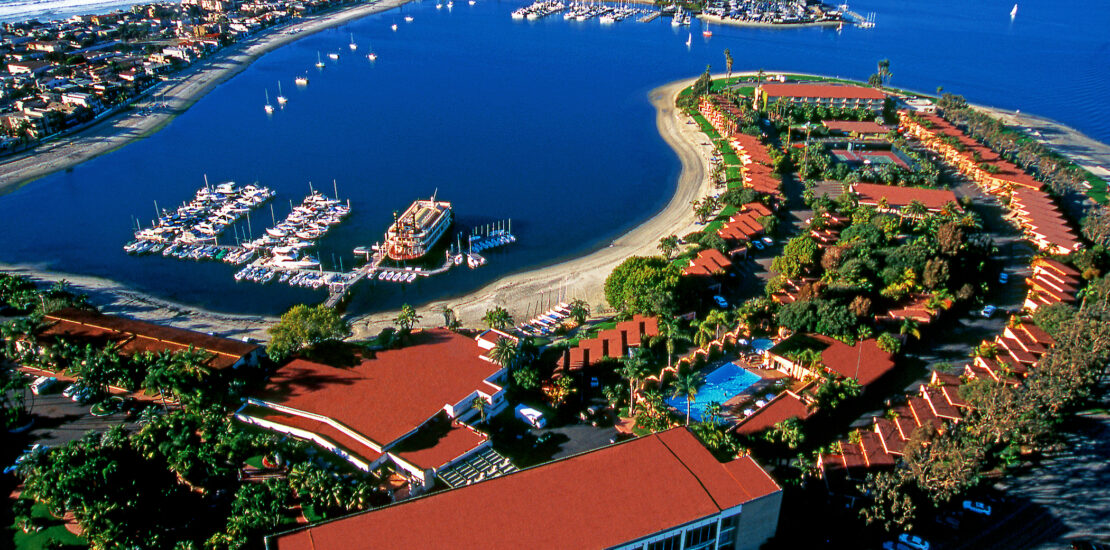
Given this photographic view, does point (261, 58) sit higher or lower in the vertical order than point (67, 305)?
higher

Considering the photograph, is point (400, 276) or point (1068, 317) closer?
point (1068, 317)

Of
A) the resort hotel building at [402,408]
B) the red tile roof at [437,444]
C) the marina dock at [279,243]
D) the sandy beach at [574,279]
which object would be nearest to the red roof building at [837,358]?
the sandy beach at [574,279]

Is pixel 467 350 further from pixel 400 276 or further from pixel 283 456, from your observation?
pixel 400 276

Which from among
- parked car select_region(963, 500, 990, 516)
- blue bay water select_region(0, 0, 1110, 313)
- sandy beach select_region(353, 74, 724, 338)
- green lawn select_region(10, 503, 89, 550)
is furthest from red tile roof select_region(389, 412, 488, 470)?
parked car select_region(963, 500, 990, 516)

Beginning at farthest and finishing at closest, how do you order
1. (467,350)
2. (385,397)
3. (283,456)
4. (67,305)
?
(67,305) → (467,350) → (385,397) → (283,456)

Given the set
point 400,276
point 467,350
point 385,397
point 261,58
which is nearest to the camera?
point 385,397

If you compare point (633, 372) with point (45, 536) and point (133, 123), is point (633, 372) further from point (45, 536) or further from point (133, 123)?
point (133, 123)

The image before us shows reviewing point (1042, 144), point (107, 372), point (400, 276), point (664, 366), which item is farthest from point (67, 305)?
point (1042, 144)
